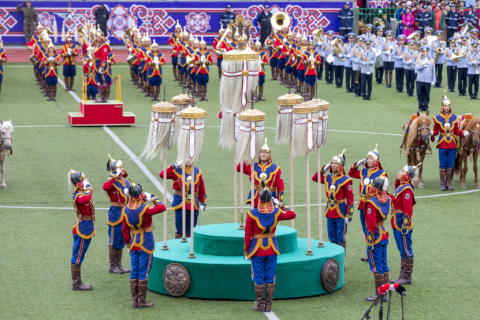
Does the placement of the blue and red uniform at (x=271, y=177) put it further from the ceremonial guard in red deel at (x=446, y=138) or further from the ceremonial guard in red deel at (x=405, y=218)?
the ceremonial guard in red deel at (x=446, y=138)

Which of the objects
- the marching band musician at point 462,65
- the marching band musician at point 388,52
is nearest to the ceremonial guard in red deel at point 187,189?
the marching band musician at point 462,65

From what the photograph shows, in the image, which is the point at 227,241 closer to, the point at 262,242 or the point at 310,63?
the point at 262,242

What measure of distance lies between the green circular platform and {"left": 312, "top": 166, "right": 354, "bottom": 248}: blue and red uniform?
2.92ft

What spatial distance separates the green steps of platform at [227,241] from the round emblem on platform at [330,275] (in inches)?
23.4

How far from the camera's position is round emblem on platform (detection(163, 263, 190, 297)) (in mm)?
9875

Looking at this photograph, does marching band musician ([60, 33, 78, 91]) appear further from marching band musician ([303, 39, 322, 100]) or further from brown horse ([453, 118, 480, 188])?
brown horse ([453, 118, 480, 188])

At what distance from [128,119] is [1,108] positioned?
16.7ft

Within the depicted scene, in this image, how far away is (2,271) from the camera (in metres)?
11.0

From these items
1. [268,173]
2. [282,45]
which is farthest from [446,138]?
[282,45]

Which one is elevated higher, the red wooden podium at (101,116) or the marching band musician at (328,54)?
the marching band musician at (328,54)

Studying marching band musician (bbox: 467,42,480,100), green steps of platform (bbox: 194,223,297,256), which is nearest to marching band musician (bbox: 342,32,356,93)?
marching band musician (bbox: 467,42,480,100)

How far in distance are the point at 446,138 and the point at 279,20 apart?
16.1m

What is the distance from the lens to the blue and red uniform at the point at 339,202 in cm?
1127

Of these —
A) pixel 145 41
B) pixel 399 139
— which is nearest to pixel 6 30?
pixel 145 41
